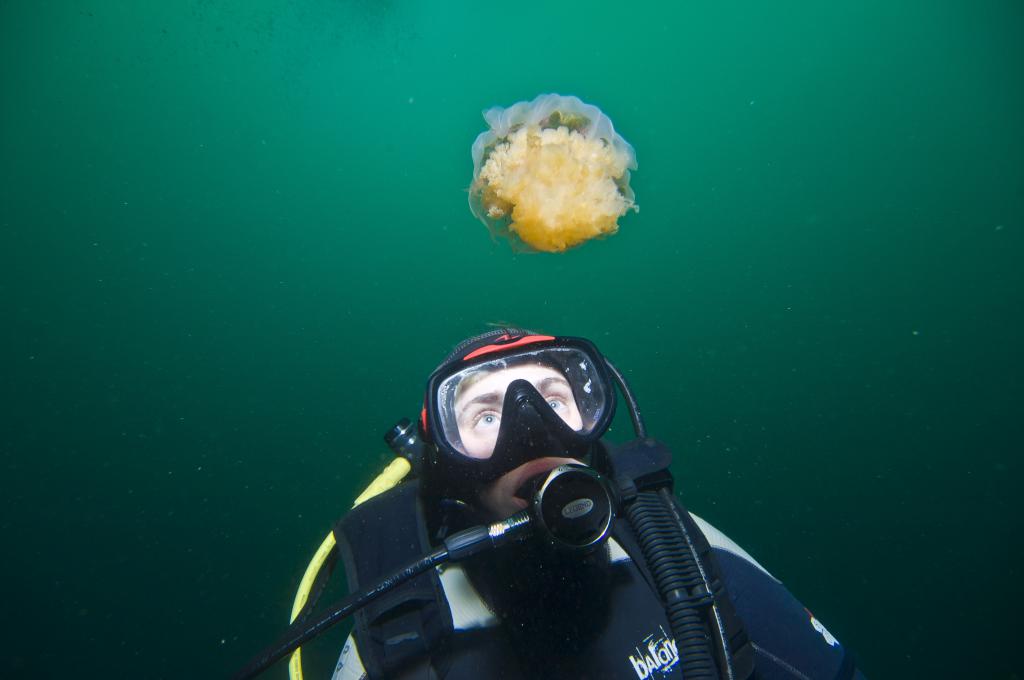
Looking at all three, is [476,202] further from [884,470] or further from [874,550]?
[884,470]

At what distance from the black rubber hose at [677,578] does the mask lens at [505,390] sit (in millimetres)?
518

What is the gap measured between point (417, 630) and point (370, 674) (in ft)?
0.66

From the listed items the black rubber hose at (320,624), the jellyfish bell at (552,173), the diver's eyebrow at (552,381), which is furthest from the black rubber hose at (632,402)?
the jellyfish bell at (552,173)

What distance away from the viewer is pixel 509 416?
7.29 ft

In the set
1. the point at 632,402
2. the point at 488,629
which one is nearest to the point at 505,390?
the point at 632,402

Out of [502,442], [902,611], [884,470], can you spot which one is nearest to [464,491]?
[502,442]

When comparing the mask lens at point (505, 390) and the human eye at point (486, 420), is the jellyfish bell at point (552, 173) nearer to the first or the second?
the mask lens at point (505, 390)

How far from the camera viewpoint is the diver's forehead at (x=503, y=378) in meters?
2.52

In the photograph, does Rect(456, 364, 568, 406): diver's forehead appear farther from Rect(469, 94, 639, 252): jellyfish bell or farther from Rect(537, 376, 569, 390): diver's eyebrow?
Rect(469, 94, 639, 252): jellyfish bell

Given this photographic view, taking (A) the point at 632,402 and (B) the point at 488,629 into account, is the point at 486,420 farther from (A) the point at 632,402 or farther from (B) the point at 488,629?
(B) the point at 488,629

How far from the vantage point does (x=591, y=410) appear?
102 inches

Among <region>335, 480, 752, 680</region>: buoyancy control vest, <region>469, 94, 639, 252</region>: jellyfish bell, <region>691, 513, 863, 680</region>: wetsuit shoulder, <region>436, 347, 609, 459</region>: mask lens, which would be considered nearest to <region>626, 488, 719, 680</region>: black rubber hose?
<region>335, 480, 752, 680</region>: buoyancy control vest

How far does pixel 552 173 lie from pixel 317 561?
339 centimetres

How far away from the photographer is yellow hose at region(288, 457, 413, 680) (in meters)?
2.08
